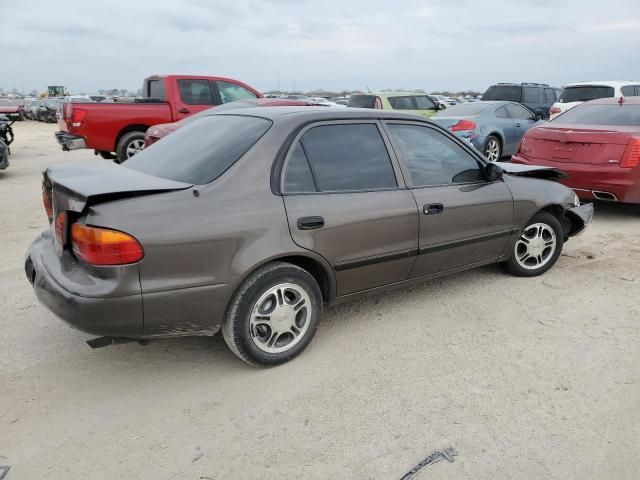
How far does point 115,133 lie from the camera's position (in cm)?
995

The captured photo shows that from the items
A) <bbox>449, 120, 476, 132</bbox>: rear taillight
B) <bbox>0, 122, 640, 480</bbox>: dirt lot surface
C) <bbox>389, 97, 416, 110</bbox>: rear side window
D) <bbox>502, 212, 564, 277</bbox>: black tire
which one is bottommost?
<bbox>0, 122, 640, 480</bbox>: dirt lot surface

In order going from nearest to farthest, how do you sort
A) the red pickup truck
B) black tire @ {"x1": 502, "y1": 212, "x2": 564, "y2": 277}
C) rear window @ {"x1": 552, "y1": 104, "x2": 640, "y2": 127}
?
1. black tire @ {"x1": 502, "y1": 212, "x2": 564, "y2": 277}
2. rear window @ {"x1": 552, "y1": 104, "x2": 640, "y2": 127}
3. the red pickup truck

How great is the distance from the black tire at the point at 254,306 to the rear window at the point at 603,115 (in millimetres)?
5618

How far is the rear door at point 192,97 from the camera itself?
34.6 feet

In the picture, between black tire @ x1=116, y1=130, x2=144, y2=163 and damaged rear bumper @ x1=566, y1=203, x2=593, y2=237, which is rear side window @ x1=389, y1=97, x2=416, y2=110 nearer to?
black tire @ x1=116, y1=130, x2=144, y2=163

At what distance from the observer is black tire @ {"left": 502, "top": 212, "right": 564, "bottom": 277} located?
180 inches

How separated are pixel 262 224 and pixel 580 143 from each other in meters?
5.16

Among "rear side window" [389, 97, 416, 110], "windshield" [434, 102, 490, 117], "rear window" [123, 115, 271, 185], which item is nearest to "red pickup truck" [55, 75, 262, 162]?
"rear side window" [389, 97, 416, 110]

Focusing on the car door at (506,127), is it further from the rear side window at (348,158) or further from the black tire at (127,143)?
the rear side window at (348,158)

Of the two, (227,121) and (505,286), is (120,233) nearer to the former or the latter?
(227,121)

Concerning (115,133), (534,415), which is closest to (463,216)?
(534,415)

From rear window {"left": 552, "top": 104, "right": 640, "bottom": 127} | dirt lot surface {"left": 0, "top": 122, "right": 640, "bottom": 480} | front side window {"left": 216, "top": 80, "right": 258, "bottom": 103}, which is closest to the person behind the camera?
dirt lot surface {"left": 0, "top": 122, "right": 640, "bottom": 480}

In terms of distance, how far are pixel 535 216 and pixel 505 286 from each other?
0.67 meters

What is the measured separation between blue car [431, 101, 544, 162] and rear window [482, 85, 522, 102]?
4.08 metres
